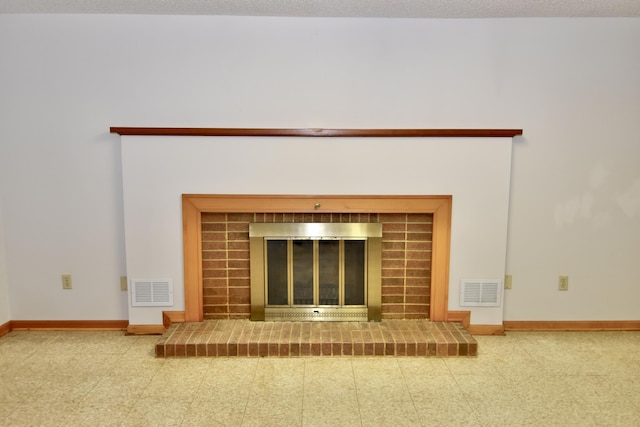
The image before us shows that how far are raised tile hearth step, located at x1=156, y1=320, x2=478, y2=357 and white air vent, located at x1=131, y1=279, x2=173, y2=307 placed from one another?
0.80 ft

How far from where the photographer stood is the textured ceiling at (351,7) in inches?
96.5

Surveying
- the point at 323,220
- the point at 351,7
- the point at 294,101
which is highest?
the point at 351,7

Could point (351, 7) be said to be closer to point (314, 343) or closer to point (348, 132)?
point (348, 132)

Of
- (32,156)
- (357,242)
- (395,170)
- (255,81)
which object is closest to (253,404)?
(357,242)

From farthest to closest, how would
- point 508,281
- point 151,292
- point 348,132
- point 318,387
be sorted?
point 508,281 → point 151,292 → point 348,132 → point 318,387

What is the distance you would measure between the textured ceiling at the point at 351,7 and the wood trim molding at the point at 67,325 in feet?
6.76

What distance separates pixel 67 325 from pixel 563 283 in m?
3.51

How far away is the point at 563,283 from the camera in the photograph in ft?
9.55

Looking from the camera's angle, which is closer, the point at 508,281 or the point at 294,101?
the point at 294,101

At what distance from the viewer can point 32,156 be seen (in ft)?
9.03

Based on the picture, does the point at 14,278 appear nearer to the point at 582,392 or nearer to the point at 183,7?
the point at 183,7

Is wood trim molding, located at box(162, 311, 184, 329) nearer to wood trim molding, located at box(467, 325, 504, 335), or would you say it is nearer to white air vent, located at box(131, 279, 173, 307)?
white air vent, located at box(131, 279, 173, 307)

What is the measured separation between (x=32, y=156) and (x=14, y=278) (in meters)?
0.86

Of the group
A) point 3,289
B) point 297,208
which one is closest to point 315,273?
point 297,208
